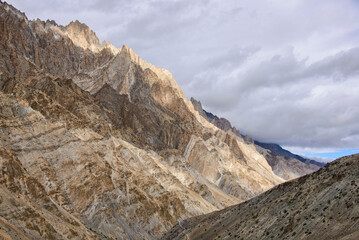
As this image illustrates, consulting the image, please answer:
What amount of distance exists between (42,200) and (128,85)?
135m

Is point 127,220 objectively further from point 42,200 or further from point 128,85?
point 128,85

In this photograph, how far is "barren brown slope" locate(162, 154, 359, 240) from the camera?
31016 mm

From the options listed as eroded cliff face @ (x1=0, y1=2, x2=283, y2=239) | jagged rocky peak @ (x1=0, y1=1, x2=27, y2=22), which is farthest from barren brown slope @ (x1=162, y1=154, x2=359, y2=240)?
jagged rocky peak @ (x1=0, y1=1, x2=27, y2=22)

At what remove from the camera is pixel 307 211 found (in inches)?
1419

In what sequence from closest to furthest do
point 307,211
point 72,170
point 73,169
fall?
point 307,211, point 72,170, point 73,169

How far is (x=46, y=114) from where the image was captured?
94.4 metres

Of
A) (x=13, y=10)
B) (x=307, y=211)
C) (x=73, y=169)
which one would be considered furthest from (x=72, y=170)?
(x=13, y=10)

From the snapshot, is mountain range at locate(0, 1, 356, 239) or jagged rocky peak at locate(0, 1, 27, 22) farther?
jagged rocky peak at locate(0, 1, 27, 22)

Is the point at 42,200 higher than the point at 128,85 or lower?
lower

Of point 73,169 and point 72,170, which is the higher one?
point 73,169

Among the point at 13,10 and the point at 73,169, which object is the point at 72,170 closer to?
the point at 73,169

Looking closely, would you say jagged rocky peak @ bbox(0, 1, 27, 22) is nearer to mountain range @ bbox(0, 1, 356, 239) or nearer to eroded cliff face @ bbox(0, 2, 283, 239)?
eroded cliff face @ bbox(0, 2, 283, 239)

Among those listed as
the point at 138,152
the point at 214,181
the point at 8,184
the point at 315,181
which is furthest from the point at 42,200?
the point at 214,181

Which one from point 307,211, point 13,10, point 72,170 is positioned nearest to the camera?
point 307,211
